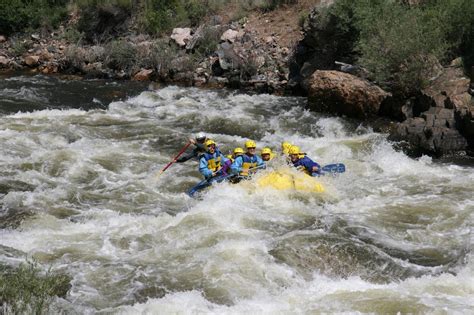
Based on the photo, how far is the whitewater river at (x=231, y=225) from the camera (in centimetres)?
564

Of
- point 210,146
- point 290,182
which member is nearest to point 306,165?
point 290,182

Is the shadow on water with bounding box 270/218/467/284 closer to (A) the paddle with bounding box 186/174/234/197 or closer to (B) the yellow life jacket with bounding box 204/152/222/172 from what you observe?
(A) the paddle with bounding box 186/174/234/197

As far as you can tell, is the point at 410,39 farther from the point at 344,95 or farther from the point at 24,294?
the point at 24,294

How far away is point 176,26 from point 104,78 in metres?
3.70

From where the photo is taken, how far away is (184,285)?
19.3ft

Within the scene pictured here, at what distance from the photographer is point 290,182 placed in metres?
8.51

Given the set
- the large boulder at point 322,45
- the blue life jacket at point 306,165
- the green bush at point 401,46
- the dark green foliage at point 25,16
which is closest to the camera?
the blue life jacket at point 306,165

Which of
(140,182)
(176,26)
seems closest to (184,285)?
(140,182)

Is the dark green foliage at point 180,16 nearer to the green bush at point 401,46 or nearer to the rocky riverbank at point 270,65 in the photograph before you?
the rocky riverbank at point 270,65

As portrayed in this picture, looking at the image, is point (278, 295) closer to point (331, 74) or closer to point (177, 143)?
point (177, 143)

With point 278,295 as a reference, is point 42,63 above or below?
below

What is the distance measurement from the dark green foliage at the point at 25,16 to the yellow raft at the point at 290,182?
1763cm

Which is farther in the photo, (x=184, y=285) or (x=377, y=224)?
(x=377, y=224)

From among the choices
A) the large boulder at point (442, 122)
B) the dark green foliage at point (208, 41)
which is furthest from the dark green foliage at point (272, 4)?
the large boulder at point (442, 122)
